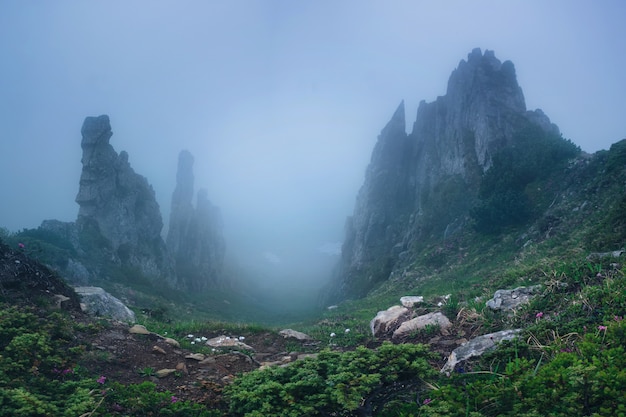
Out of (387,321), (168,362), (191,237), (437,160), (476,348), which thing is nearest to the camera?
(476,348)

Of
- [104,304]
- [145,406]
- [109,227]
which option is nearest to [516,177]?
[104,304]

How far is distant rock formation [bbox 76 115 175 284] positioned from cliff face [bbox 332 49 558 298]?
31537mm

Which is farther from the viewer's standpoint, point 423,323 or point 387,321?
point 387,321

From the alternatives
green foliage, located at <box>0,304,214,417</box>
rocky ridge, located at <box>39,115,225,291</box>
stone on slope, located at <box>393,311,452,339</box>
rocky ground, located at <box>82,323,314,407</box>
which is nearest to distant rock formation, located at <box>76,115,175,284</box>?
rocky ridge, located at <box>39,115,225,291</box>

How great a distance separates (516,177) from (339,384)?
3435 centimetres

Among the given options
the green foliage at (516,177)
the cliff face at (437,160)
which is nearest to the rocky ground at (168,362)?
the green foliage at (516,177)

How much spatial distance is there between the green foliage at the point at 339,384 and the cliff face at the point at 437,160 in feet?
116

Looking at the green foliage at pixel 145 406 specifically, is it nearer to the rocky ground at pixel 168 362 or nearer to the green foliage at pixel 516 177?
the rocky ground at pixel 168 362

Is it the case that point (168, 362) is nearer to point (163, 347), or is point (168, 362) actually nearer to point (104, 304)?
point (163, 347)

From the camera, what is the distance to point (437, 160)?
53.7m

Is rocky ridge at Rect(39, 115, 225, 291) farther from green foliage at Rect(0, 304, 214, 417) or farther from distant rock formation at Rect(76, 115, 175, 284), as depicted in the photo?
green foliage at Rect(0, 304, 214, 417)

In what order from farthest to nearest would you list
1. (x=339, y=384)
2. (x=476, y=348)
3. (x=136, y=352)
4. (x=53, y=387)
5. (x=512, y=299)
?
(x=512, y=299), (x=136, y=352), (x=476, y=348), (x=53, y=387), (x=339, y=384)

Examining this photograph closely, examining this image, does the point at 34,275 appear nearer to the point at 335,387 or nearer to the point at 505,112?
the point at 335,387

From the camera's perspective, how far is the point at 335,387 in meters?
5.26
